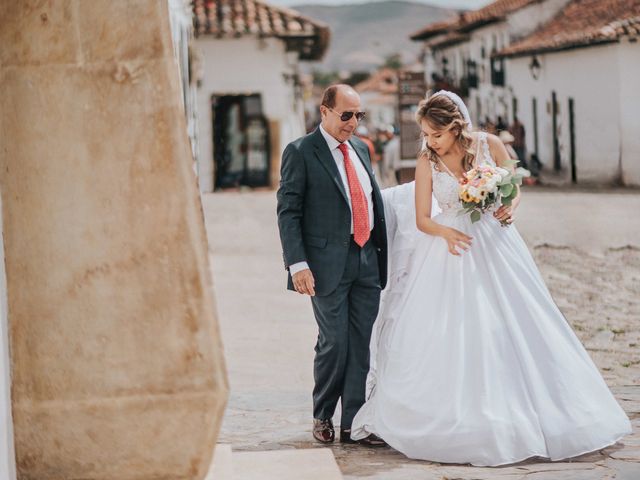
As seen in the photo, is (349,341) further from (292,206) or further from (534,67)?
(534,67)

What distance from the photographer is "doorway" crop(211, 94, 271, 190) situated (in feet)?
110

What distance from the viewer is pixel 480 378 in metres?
5.77

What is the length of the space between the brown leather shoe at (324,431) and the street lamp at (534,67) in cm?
3184

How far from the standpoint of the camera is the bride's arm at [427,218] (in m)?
6.05

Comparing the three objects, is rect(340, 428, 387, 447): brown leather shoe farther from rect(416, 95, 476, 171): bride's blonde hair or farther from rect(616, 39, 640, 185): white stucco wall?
rect(616, 39, 640, 185): white stucco wall

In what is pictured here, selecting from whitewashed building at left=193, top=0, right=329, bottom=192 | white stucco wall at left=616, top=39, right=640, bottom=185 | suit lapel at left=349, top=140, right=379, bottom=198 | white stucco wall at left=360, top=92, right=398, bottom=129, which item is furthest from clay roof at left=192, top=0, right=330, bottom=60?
white stucco wall at left=360, top=92, right=398, bottom=129

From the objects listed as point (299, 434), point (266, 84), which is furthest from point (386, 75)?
point (299, 434)

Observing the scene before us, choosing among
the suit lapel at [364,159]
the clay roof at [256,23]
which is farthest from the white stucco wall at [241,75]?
the suit lapel at [364,159]

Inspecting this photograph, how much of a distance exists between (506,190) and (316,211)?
3.11 ft

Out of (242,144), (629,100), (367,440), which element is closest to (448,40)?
(242,144)

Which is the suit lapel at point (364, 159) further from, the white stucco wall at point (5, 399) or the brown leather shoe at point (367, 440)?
the white stucco wall at point (5, 399)

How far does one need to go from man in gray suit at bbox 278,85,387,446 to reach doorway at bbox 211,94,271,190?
27459mm

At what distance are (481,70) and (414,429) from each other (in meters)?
42.9

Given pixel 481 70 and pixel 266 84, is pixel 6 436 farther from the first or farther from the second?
pixel 481 70
